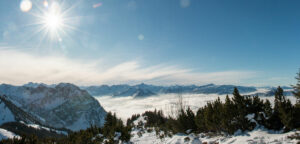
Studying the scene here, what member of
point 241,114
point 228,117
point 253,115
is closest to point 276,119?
point 253,115

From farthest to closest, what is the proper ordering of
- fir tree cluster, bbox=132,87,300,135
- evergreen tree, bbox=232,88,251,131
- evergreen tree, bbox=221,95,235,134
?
evergreen tree, bbox=221,95,235,134 → evergreen tree, bbox=232,88,251,131 → fir tree cluster, bbox=132,87,300,135

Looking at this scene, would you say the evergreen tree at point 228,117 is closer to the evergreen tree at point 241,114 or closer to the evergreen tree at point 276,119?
the evergreen tree at point 241,114

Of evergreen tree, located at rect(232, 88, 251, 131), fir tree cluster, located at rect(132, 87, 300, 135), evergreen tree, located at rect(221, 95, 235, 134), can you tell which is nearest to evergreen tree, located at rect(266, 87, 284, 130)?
fir tree cluster, located at rect(132, 87, 300, 135)

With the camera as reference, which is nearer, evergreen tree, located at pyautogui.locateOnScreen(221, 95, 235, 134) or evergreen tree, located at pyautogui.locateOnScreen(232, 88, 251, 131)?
evergreen tree, located at pyautogui.locateOnScreen(232, 88, 251, 131)

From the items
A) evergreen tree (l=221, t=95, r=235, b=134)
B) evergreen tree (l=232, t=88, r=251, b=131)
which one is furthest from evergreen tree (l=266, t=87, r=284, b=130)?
evergreen tree (l=221, t=95, r=235, b=134)

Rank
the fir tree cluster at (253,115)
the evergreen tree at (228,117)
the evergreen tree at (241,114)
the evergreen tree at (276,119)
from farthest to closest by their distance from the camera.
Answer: the evergreen tree at (228,117), the evergreen tree at (241,114), the evergreen tree at (276,119), the fir tree cluster at (253,115)

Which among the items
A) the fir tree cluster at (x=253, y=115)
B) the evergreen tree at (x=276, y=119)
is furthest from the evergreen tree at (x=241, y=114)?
the evergreen tree at (x=276, y=119)

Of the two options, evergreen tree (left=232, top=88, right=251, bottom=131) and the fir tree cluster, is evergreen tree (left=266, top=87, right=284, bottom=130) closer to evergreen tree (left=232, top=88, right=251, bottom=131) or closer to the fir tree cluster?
the fir tree cluster

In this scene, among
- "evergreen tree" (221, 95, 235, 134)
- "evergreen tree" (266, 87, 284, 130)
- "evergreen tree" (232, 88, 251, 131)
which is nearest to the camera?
"evergreen tree" (266, 87, 284, 130)

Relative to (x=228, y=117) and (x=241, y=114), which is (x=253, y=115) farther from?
(x=228, y=117)

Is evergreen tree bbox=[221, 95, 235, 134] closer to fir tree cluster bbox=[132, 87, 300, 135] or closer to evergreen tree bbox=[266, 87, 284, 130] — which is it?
fir tree cluster bbox=[132, 87, 300, 135]

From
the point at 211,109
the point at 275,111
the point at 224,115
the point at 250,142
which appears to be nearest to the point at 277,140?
the point at 250,142

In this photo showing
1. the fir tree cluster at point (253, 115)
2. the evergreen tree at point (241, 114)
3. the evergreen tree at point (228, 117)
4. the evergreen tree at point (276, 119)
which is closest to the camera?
the fir tree cluster at point (253, 115)

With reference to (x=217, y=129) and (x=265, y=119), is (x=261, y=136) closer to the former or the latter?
(x=265, y=119)
